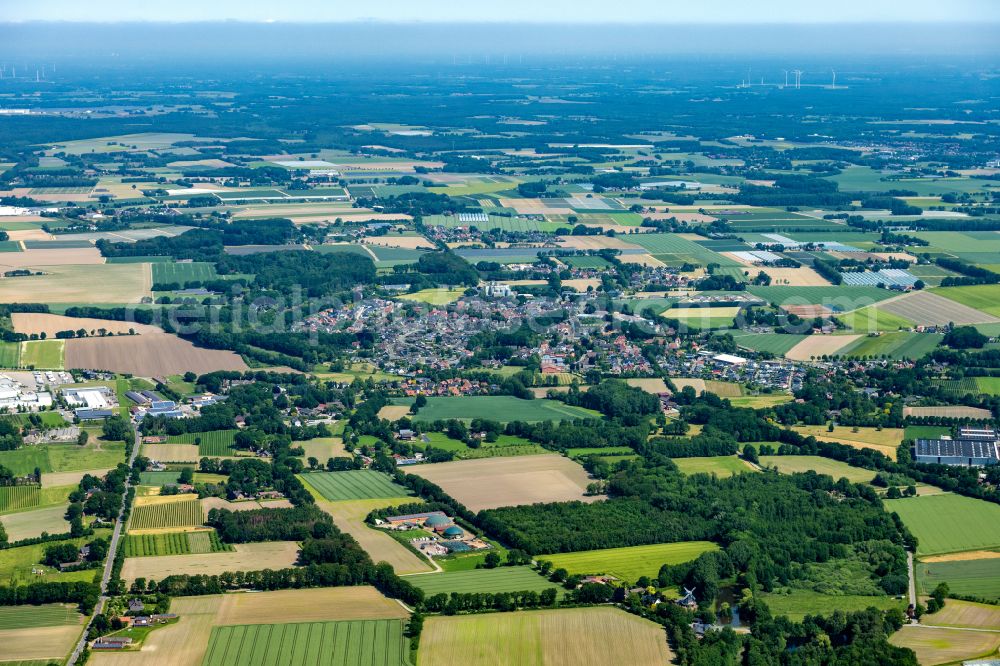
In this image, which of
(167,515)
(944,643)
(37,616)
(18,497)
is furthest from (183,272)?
(944,643)

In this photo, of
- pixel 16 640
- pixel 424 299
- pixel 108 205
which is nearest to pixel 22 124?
pixel 108 205

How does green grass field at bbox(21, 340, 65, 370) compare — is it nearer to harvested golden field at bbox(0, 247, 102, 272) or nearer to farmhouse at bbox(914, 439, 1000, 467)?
harvested golden field at bbox(0, 247, 102, 272)

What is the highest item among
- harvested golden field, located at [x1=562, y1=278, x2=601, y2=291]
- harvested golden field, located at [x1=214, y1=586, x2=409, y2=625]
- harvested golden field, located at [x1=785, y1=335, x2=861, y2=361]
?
harvested golden field, located at [x1=214, y1=586, x2=409, y2=625]

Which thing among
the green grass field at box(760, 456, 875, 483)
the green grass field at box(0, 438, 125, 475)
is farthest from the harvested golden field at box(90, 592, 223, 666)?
the green grass field at box(760, 456, 875, 483)

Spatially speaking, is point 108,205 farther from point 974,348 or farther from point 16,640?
point 16,640

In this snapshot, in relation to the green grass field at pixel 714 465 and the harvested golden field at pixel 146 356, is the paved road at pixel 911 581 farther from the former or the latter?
the harvested golden field at pixel 146 356

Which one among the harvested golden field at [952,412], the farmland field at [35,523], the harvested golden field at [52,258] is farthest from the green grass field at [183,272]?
the harvested golden field at [952,412]
